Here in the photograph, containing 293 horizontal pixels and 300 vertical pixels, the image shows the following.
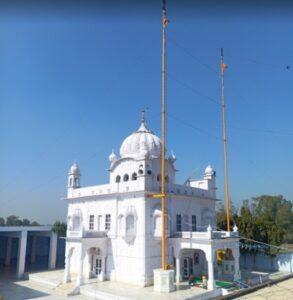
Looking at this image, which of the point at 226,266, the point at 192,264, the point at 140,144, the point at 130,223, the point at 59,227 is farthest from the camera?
the point at 59,227

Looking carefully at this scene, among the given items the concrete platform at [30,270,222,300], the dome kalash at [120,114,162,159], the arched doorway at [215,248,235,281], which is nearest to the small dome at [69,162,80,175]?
the dome kalash at [120,114,162,159]

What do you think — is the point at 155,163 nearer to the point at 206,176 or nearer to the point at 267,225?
the point at 206,176

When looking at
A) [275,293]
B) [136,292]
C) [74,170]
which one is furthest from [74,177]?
[275,293]

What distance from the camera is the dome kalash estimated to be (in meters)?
27.8

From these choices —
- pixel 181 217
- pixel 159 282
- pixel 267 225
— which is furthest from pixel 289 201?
pixel 159 282

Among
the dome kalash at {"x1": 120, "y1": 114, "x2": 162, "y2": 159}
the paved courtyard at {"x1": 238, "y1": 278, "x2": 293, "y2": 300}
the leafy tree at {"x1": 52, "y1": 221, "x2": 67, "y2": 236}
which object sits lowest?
the paved courtyard at {"x1": 238, "y1": 278, "x2": 293, "y2": 300}

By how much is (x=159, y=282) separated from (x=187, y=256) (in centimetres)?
531

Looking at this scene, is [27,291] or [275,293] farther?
[27,291]

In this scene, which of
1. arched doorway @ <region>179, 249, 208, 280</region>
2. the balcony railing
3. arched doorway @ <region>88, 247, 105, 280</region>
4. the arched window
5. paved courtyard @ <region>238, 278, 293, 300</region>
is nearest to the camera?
paved courtyard @ <region>238, 278, 293, 300</region>

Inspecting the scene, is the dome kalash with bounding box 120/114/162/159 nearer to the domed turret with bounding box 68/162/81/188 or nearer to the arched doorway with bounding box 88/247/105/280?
the domed turret with bounding box 68/162/81/188

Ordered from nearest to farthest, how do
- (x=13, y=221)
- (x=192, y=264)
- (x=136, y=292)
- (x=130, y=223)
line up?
(x=136, y=292) < (x=130, y=223) < (x=192, y=264) < (x=13, y=221)

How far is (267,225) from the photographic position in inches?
1217

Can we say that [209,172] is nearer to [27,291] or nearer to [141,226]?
[141,226]

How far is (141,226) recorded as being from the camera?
78.1ft
